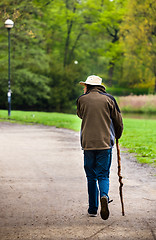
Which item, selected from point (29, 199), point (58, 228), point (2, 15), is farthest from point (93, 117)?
point (2, 15)

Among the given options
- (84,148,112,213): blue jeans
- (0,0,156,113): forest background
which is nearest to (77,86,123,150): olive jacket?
(84,148,112,213): blue jeans

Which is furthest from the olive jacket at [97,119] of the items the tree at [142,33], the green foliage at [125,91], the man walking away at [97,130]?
the green foliage at [125,91]

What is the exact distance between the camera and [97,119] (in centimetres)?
495

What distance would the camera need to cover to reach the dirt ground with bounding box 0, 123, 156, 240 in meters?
4.54

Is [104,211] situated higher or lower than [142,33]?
lower

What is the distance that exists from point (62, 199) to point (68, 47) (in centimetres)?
5020

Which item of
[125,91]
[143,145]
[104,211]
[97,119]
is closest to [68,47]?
[125,91]

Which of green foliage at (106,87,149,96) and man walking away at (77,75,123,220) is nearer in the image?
man walking away at (77,75,123,220)

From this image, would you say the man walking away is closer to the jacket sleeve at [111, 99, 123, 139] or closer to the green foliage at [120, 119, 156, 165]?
the jacket sleeve at [111, 99, 123, 139]

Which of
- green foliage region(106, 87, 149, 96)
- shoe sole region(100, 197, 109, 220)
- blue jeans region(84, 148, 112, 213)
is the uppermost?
blue jeans region(84, 148, 112, 213)

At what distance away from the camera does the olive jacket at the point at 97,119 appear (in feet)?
16.2

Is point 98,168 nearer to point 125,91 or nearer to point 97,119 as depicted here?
point 97,119

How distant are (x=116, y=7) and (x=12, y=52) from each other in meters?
22.5

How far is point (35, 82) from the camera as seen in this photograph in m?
36.8
